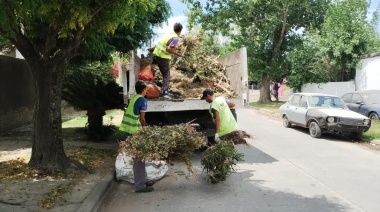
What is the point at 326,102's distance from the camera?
13789 mm

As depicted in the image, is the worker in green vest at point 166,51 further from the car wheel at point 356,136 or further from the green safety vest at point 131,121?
Answer: the car wheel at point 356,136

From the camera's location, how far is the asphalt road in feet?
18.6

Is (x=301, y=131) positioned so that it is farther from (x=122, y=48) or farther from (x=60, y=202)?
(x=60, y=202)

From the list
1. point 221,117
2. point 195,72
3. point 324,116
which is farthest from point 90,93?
point 324,116

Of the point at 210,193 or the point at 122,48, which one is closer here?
the point at 210,193

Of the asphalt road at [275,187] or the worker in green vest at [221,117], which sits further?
the worker in green vest at [221,117]

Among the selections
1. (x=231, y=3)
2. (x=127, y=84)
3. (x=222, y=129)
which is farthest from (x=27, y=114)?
(x=231, y=3)

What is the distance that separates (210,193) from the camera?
628 centimetres

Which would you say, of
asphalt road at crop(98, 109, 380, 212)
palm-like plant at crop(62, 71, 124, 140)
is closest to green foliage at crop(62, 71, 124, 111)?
palm-like plant at crop(62, 71, 124, 140)

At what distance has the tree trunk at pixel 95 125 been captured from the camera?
11062 millimetres

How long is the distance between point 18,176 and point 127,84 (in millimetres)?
3143

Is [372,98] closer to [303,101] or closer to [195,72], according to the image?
[303,101]

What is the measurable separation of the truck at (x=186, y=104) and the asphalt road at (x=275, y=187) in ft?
2.99

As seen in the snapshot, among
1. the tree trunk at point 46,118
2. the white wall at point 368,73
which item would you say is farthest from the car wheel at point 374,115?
the tree trunk at point 46,118
